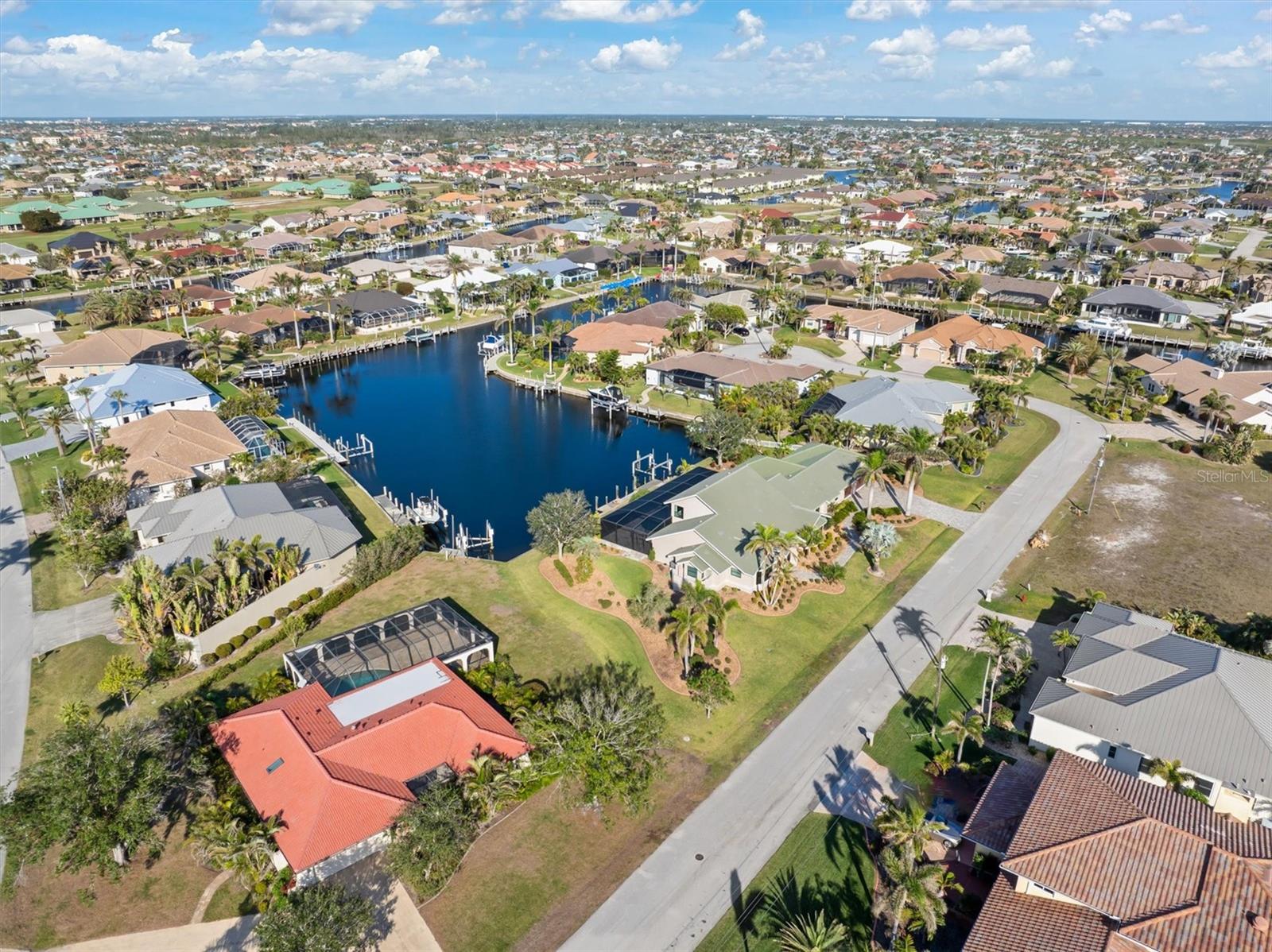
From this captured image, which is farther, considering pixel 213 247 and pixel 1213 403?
pixel 213 247

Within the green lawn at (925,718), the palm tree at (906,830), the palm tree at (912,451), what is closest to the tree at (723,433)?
the palm tree at (912,451)

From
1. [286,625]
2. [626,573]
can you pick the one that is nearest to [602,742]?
[626,573]

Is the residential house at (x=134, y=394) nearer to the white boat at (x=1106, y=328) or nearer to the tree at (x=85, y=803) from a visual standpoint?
the tree at (x=85, y=803)

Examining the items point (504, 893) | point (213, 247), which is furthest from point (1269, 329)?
point (213, 247)

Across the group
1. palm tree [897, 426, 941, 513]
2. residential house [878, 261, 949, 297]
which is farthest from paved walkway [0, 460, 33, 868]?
residential house [878, 261, 949, 297]

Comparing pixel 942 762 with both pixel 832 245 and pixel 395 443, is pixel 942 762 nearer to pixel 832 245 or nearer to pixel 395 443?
pixel 395 443

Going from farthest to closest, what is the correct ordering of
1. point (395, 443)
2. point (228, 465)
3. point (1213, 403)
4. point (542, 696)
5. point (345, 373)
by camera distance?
point (345, 373), point (395, 443), point (1213, 403), point (228, 465), point (542, 696)
